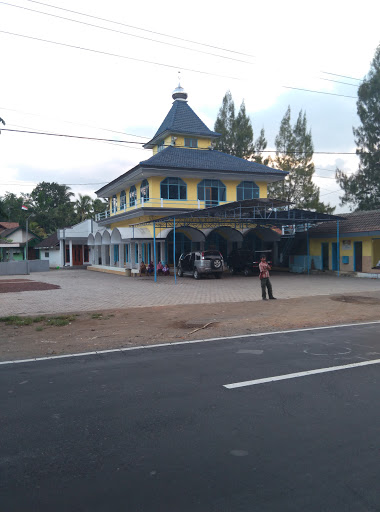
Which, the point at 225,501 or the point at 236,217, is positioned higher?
the point at 236,217

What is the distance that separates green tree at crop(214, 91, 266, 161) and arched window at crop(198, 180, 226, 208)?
51.6ft

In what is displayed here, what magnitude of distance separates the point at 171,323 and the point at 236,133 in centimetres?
4108

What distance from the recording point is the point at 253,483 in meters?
3.63

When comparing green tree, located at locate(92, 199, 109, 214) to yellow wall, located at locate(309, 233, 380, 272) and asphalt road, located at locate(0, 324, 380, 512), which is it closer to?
yellow wall, located at locate(309, 233, 380, 272)

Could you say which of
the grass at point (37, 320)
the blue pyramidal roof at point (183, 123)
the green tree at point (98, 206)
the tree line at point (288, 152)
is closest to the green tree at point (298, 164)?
the tree line at point (288, 152)

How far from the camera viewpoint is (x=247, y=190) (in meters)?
35.9

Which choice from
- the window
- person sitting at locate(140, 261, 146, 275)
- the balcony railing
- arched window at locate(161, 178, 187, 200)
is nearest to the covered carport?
the balcony railing

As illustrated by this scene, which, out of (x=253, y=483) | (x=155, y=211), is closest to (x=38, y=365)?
(x=253, y=483)

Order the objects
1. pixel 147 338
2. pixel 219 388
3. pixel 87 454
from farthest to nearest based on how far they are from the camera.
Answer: pixel 147 338
pixel 219 388
pixel 87 454

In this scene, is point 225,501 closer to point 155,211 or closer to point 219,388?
point 219,388

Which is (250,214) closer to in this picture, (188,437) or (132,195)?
(132,195)

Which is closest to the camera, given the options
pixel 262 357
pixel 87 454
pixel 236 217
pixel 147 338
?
pixel 87 454

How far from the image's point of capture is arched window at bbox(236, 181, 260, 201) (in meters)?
35.7

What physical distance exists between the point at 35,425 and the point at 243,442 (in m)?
2.34
